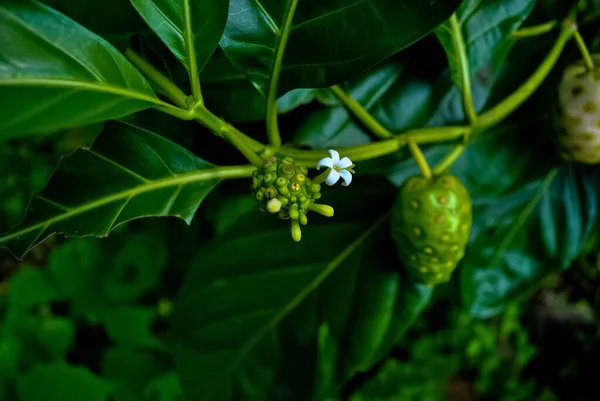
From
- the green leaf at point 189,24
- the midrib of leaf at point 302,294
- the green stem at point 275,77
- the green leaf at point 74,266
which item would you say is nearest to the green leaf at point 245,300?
the midrib of leaf at point 302,294

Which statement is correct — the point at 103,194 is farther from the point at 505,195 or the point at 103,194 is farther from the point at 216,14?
the point at 505,195

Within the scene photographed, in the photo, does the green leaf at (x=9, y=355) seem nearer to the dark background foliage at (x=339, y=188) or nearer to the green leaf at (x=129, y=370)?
the green leaf at (x=129, y=370)

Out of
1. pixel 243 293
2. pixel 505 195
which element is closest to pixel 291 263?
pixel 243 293

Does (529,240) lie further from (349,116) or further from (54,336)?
(54,336)

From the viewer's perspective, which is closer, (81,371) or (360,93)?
(360,93)

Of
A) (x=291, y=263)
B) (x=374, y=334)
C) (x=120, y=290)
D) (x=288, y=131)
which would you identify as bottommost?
(x=374, y=334)

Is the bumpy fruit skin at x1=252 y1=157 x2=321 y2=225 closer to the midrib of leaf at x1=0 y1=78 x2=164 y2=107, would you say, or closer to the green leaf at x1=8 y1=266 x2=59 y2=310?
the midrib of leaf at x1=0 y1=78 x2=164 y2=107

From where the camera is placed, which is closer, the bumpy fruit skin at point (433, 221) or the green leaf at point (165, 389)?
the bumpy fruit skin at point (433, 221)
